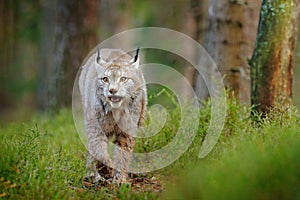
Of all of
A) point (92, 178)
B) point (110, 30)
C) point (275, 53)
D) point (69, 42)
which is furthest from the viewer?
point (110, 30)

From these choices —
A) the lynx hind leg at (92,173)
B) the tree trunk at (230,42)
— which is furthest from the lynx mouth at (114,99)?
the tree trunk at (230,42)

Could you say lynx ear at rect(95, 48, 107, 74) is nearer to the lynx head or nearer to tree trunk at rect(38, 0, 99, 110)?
the lynx head

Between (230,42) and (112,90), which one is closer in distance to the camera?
(112,90)

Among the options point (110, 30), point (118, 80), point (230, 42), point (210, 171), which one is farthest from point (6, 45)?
point (210, 171)

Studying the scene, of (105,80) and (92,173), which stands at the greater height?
(105,80)

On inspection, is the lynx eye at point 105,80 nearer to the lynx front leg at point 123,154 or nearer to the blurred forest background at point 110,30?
the lynx front leg at point 123,154

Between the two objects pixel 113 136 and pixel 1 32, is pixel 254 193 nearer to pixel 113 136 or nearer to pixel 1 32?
pixel 113 136

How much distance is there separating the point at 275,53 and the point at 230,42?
6.71ft

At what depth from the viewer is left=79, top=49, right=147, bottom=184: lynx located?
6.68 m

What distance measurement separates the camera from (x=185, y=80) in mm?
12844

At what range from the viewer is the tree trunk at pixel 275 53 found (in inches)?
297

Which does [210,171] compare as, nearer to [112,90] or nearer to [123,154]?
[112,90]

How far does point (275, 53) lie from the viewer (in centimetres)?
761

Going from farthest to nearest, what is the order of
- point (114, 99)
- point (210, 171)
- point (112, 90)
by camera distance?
1. point (114, 99)
2. point (112, 90)
3. point (210, 171)
